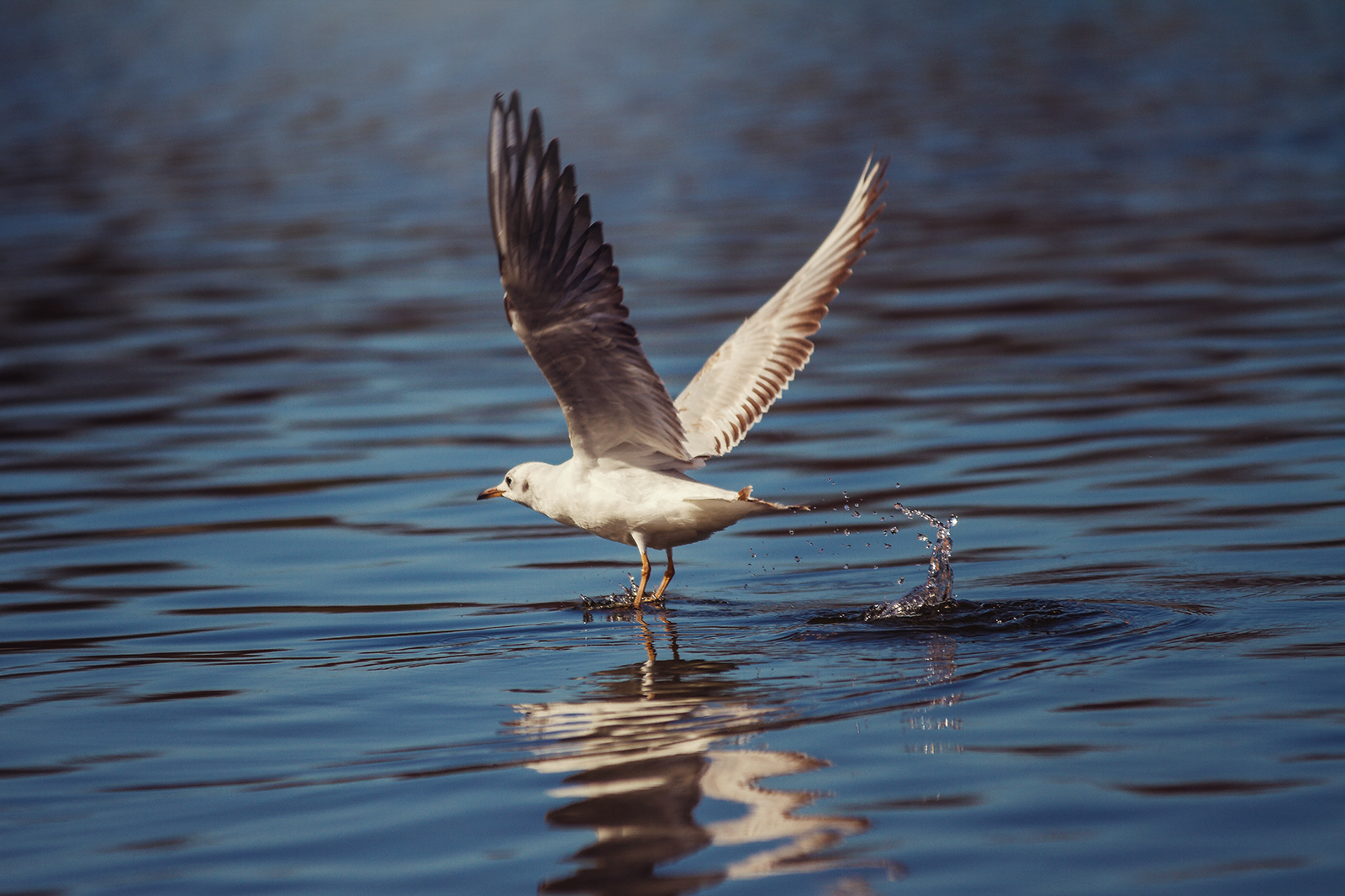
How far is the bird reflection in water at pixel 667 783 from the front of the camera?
477 cm

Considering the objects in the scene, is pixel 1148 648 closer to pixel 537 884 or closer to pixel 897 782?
pixel 897 782

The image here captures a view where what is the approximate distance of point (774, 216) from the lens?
22547 millimetres

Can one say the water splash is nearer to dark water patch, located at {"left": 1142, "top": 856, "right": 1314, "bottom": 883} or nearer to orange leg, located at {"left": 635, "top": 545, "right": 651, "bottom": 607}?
orange leg, located at {"left": 635, "top": 545, "right": 651, "bottom": 607}

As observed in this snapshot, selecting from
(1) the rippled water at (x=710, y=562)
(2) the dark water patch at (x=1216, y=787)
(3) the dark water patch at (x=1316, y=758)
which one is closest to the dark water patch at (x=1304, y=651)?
(1) the rippled water at (x=710, y=562)

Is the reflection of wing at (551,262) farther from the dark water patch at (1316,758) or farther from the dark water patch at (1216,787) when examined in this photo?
the dark water patch at (1316,758)

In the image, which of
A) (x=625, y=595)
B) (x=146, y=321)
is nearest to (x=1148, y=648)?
(x=625, y=595)

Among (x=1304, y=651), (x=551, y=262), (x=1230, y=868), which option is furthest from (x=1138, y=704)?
(x=551, y=262)

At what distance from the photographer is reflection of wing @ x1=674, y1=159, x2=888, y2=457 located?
8.68m

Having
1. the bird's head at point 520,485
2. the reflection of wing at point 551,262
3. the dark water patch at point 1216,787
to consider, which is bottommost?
the dark water patch at point 1216,787

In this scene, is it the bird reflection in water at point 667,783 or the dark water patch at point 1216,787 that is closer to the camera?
the bird reflection in water at point 667,783

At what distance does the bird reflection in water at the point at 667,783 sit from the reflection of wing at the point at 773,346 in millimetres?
2001

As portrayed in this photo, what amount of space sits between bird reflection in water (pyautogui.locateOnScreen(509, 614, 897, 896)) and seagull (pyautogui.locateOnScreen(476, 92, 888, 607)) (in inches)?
43.9

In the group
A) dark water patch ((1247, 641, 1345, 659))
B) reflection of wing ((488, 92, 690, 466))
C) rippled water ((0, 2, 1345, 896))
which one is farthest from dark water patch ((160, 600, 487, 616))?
dark water patch ((1247, 641, 1345, 659))

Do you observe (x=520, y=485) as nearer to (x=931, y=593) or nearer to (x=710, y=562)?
(x=710, y=562)
